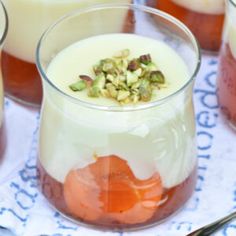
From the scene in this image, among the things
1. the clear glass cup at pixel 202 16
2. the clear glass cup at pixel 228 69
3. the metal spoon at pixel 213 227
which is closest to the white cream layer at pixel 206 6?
the clear glass cup at pixel 202 16

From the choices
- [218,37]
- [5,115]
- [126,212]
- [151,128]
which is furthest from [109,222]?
[218,37]

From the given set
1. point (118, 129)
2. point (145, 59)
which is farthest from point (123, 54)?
point (118, 129)

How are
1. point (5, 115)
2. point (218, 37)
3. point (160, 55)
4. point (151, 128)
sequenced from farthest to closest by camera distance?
point (218, 37)
point (5, 115)
point (160, 55)
point (151, 128)

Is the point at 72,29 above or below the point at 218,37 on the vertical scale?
above

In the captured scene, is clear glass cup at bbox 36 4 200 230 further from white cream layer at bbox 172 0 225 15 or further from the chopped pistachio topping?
white cream layer at bbox 172 0 225 15

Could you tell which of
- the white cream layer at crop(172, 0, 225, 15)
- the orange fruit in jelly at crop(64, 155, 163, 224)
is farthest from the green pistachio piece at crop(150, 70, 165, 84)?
the white cream layer at crop(172, 0, 225, 15)

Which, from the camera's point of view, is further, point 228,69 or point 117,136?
point 228,69

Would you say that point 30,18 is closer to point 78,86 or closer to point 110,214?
point 78,86

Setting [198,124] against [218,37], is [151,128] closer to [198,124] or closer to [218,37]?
[198,124]
